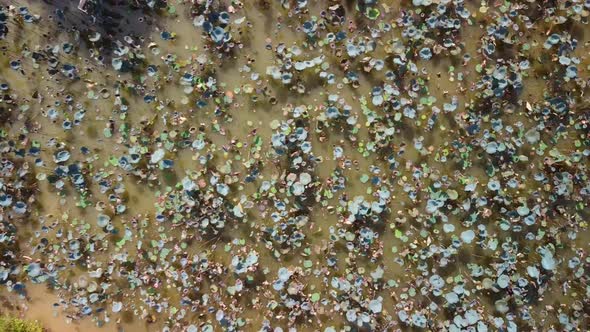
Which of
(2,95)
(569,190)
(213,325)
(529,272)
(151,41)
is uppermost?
(151,41)

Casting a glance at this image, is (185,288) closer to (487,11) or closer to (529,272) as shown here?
(529,272)

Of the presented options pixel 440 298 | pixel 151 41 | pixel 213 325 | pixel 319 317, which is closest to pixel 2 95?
pixel 151 41

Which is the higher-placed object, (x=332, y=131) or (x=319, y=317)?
(x=332, y=131)

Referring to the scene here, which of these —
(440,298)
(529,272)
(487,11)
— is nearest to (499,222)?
(529,272)

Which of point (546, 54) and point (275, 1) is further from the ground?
point (275, 1)

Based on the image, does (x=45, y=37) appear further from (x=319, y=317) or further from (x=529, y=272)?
(x=529, y=272)

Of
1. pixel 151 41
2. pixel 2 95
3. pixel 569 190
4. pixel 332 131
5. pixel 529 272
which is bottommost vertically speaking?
pixel 529 272
